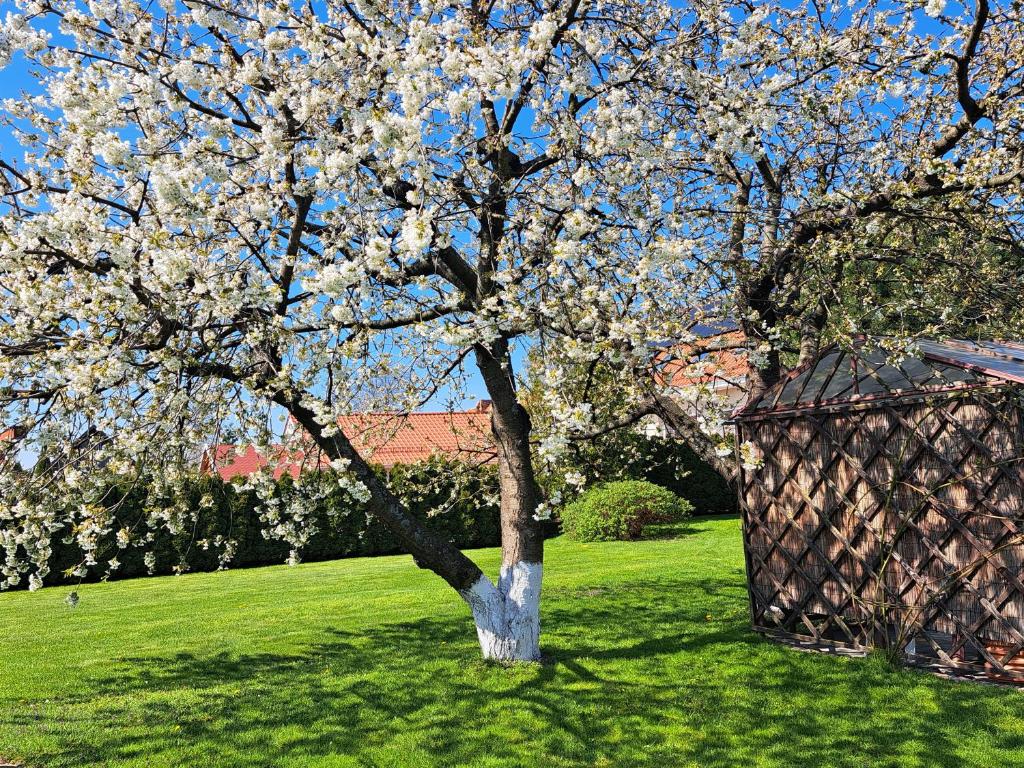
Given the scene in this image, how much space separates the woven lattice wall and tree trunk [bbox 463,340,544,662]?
1.93m

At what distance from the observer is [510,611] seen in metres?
5.46

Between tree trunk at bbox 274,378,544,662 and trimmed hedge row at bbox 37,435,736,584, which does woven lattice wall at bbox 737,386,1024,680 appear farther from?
trimmed hedge row at bbox 37,435,736,584

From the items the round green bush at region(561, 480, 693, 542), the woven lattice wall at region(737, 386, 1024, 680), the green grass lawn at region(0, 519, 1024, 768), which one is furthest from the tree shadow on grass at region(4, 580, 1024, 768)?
the round green bush at region(561, 480, 693, 542)

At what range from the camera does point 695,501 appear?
55.1ft

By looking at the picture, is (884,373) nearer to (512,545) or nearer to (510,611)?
(512,545)

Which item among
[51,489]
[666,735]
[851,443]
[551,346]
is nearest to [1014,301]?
[851,443]

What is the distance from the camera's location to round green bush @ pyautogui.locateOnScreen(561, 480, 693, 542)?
13797mm

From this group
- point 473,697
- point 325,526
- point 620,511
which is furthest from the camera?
point 325,526

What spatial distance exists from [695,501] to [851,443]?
11.5m

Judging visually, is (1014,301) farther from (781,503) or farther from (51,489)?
(51,489)

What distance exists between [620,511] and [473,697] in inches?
363

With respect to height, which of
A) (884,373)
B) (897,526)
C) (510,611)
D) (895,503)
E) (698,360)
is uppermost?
(698,360)

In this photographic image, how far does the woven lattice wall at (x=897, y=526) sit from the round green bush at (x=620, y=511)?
24.6ft

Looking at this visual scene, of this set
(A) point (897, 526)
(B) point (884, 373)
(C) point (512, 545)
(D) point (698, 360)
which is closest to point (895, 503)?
(A) point (897, 526)
